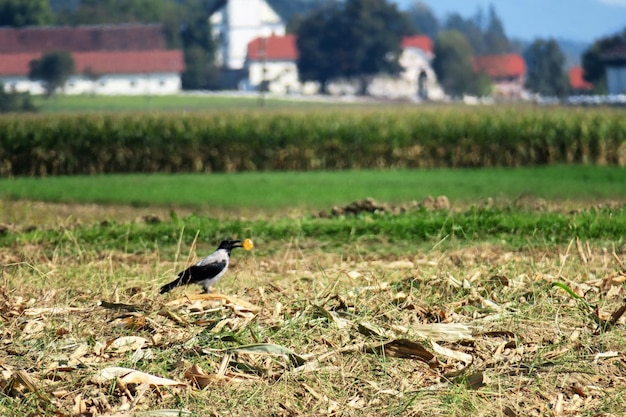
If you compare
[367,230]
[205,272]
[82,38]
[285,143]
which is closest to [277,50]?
[82,38]

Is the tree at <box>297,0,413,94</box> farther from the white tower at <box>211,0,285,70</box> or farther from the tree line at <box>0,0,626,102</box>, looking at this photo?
the white tower at <box>211,0,285,70</box>

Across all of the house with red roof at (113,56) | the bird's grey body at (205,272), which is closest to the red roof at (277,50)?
the house with red roof at (113,56)

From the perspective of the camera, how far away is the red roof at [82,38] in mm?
108375

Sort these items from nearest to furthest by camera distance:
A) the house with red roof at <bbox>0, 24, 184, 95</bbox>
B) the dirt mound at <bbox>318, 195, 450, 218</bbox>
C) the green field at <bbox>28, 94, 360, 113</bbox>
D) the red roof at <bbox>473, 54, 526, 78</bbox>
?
the dirt mound at <bbox>318, 195, 450, 218</bbox>
the green field at <bbox>28, 94, 360, 113</bbox>
the house with red roof at <bbox>0, 24, 184, 95</bbox>
the red roof at <bbox>473, 54, 526, 78</bbox>

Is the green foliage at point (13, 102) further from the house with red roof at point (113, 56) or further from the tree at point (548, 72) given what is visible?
the tree at point (548, 72)

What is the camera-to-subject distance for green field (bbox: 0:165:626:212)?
2497 cm

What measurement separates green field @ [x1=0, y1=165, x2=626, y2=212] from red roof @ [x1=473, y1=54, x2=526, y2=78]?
4607 inches

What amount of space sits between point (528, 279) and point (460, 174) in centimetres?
2216

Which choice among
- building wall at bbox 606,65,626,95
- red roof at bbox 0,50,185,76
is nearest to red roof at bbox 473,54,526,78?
building wall at bbox 606,65,626,95

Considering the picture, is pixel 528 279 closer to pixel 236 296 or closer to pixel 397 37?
pixel 236 296

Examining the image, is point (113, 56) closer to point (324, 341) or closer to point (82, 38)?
point (82, 38)

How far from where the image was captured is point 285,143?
34.8 m

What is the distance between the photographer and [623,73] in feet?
339

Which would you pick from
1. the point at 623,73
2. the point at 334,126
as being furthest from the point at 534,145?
the point at 623,73
